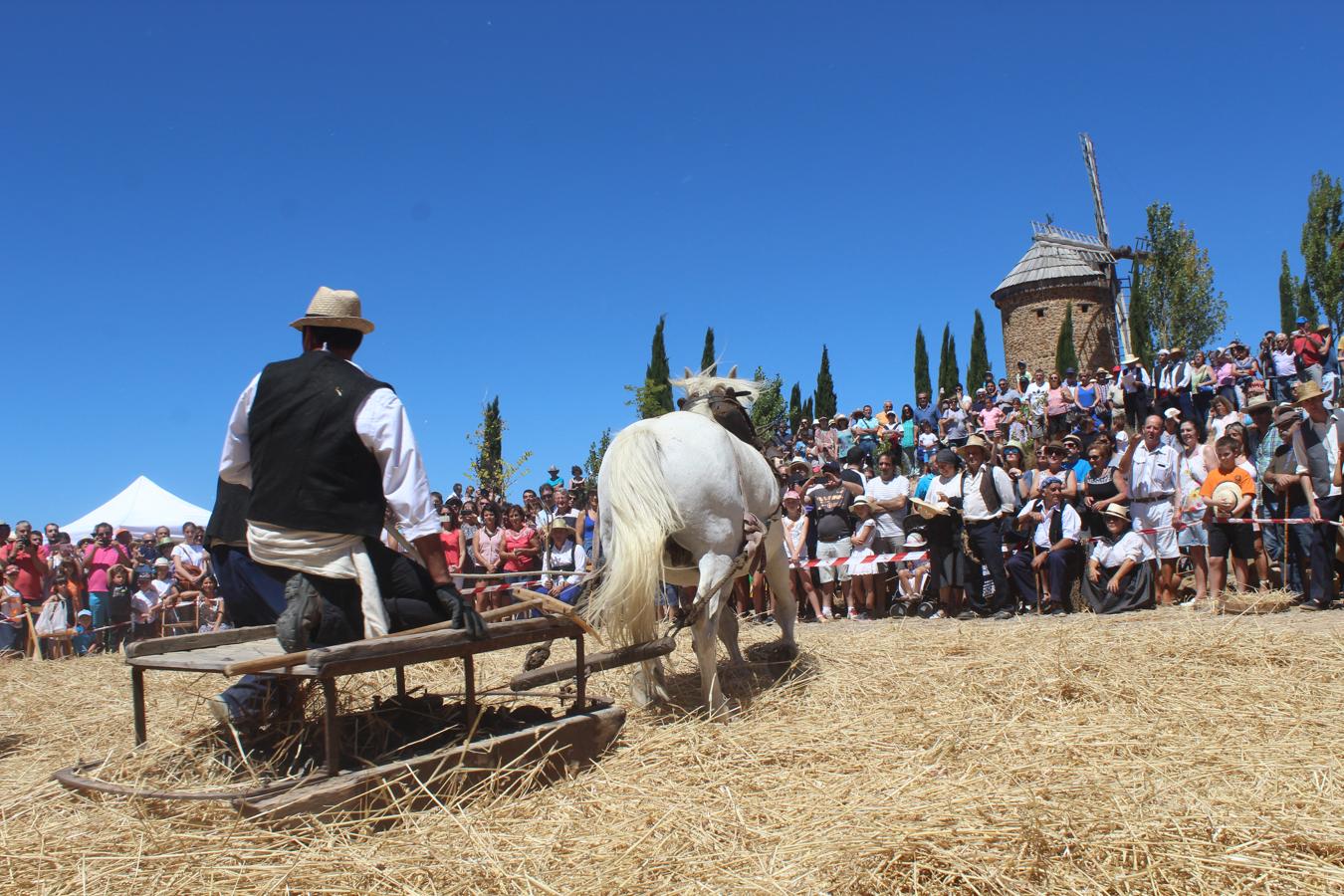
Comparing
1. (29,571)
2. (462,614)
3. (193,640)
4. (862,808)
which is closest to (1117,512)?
(862,808)

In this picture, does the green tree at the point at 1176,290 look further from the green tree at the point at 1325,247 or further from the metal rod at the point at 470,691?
the metal rod at the point at 470,691

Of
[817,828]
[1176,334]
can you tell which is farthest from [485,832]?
[1176,334]

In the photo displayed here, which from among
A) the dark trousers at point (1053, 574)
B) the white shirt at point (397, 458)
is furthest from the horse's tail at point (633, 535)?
the dark trousers at point (1053, 574)

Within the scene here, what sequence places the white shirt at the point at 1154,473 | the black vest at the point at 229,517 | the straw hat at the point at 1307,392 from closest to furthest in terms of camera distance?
the black vest at the point at 229,517 → the straw hat at the point at 1307,392 → the white shirt at the point at 1154,473

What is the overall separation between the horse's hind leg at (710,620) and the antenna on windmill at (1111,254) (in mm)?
36878

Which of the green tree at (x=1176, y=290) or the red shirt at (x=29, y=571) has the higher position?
the green tree at (x=1176, y=290)

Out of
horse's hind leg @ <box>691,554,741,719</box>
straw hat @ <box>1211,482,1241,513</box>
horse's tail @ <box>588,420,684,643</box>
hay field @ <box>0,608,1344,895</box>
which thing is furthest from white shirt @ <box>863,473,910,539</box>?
horse's tail @ <box>588,420,684,643</box>

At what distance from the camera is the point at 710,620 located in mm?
5039

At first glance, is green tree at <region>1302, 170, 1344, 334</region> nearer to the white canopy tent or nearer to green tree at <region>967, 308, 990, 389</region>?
green tree at <region>967, 308, 990, 389</region>

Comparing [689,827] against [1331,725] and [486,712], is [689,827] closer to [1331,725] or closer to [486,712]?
[486,712]

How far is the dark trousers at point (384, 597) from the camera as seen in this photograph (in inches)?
138

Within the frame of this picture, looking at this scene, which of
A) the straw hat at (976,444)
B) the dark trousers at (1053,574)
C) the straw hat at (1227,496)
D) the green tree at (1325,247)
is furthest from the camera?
the green tree at (1325,247)

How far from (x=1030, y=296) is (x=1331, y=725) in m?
40.2

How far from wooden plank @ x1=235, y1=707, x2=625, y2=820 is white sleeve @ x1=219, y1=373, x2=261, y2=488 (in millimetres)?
1372
